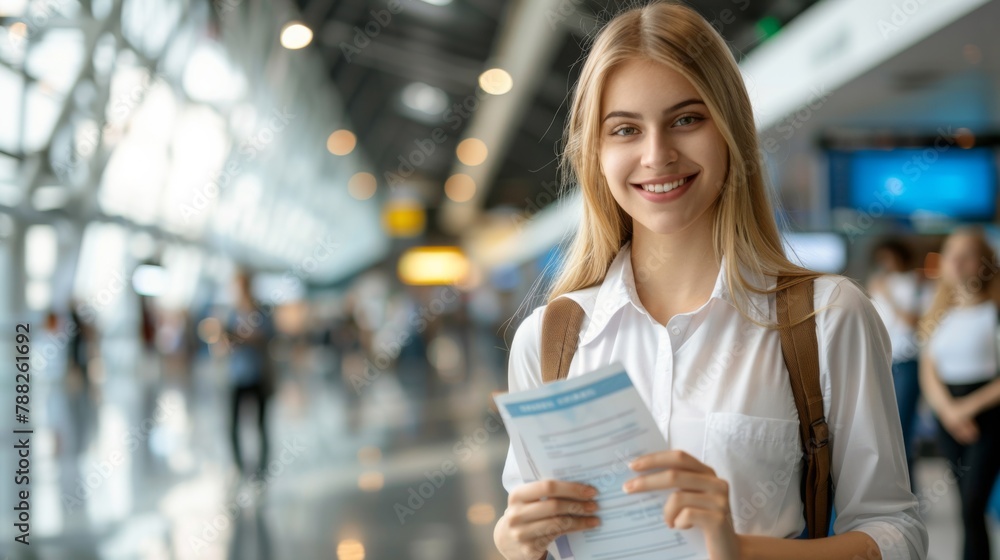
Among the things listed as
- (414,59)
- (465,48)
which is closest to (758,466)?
(465,48)

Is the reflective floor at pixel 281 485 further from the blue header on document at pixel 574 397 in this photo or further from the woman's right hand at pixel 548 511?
the blue header on document at pixel 574 397

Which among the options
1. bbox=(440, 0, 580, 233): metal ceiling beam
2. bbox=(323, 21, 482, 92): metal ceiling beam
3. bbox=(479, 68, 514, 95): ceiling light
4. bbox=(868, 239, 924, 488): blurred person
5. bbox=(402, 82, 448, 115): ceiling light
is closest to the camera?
bbox=(868, 239, 924, 488): blurred person

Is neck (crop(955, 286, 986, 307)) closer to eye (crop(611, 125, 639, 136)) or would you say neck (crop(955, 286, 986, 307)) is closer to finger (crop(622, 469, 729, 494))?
eye (crop(611, 125, 639, 136))

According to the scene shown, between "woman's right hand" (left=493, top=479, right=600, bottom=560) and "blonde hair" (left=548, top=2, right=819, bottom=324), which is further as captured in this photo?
"blonde hair" (left=548, top=2, right=819, bottom=324)

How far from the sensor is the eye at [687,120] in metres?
1.73

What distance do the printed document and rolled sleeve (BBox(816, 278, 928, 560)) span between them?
332 mm

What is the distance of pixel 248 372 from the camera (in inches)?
330

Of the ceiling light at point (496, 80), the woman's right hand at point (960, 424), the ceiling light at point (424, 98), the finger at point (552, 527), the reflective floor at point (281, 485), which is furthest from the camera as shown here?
the ceiling light at point (424, 98)

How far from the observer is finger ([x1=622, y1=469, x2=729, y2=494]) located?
1446 mm

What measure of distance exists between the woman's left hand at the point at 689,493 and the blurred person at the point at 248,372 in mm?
7245

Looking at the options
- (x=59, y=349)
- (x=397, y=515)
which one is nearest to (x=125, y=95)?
(x=59, y=349)

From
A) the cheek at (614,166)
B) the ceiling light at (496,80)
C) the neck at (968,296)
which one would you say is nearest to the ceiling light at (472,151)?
the ceiling light at (496,80)

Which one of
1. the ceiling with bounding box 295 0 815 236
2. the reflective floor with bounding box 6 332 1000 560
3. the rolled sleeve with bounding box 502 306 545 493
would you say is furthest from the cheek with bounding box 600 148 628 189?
the ceiling with bounding box 295 0 815 236

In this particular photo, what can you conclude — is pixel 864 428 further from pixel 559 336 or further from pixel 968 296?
pixel 968 296
